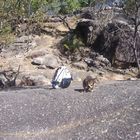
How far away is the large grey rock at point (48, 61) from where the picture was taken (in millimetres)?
33500

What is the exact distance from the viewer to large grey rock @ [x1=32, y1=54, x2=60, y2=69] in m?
33.5

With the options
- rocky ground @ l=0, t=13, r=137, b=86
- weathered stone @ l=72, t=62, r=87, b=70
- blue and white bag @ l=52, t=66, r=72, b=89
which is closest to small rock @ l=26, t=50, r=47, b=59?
rocky ground @ l=0, t=13, r=137, b=86

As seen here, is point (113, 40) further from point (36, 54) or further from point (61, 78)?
point (61, 78)

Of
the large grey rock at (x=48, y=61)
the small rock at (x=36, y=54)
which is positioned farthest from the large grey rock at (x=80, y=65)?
the small rock at (x=36, y=54)

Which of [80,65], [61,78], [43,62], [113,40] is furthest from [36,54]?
[61,78]

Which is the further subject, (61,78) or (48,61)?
(48,61)

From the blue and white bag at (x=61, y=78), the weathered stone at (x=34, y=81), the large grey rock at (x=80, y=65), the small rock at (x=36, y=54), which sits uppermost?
the blue and white bag at (x=61, y=78)

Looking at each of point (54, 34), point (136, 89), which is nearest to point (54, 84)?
point (136, 89)

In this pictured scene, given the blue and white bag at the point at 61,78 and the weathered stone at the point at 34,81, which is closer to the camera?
the blue and white bag at the point at 61,78

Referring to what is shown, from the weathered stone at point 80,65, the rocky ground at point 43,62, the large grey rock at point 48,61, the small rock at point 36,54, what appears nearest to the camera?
the rocky ground at point 43,62

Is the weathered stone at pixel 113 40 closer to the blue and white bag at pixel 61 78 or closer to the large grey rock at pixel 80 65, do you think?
the large grey rock at pixel 80 65

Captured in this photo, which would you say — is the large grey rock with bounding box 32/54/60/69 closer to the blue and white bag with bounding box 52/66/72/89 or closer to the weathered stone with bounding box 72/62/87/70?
the weathered stone with bounding box 72/62/87/70

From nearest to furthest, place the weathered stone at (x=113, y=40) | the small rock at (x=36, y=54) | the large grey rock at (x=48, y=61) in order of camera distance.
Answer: the large grey rock at (x=48, y=61), the weathered stone at (x=113, y=40), the small rock at (x=36, y=54)

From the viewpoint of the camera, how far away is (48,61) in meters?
34.0
